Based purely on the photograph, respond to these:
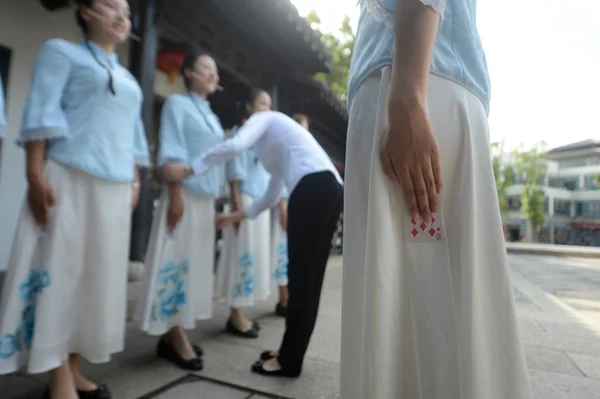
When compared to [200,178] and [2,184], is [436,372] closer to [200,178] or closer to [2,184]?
[200,178]

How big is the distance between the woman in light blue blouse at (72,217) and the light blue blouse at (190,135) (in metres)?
0.34

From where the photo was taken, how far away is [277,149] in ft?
6.55

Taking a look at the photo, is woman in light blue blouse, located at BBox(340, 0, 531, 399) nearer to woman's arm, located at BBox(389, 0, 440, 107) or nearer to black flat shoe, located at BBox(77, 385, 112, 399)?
woman's arm, located at BBox(389, 0, 440, 107)

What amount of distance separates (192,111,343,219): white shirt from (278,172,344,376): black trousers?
0.07 metres

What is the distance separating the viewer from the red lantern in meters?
4.00

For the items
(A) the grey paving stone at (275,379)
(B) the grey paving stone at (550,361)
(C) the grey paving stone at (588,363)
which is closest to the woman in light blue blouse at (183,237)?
(A) the grey paving stone at (275,379)

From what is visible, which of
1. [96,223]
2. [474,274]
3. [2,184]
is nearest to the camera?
[474,274]

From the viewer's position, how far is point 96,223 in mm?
1478

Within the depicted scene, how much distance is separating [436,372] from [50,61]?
157 cm

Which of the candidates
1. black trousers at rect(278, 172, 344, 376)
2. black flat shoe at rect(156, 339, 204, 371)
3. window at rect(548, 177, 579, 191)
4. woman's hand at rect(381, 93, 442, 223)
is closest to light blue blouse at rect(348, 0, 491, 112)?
woman's hand at rect(381, 93, 442, 223)

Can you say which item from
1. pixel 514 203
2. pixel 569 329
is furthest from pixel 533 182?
pixel 569 329

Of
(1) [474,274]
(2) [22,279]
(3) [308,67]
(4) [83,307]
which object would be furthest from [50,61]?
(3) [308,67]

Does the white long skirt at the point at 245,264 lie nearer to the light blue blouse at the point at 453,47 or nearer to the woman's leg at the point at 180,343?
the woman's leg at the point at 180,343

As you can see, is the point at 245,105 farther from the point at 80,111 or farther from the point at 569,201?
the point at 569,201
